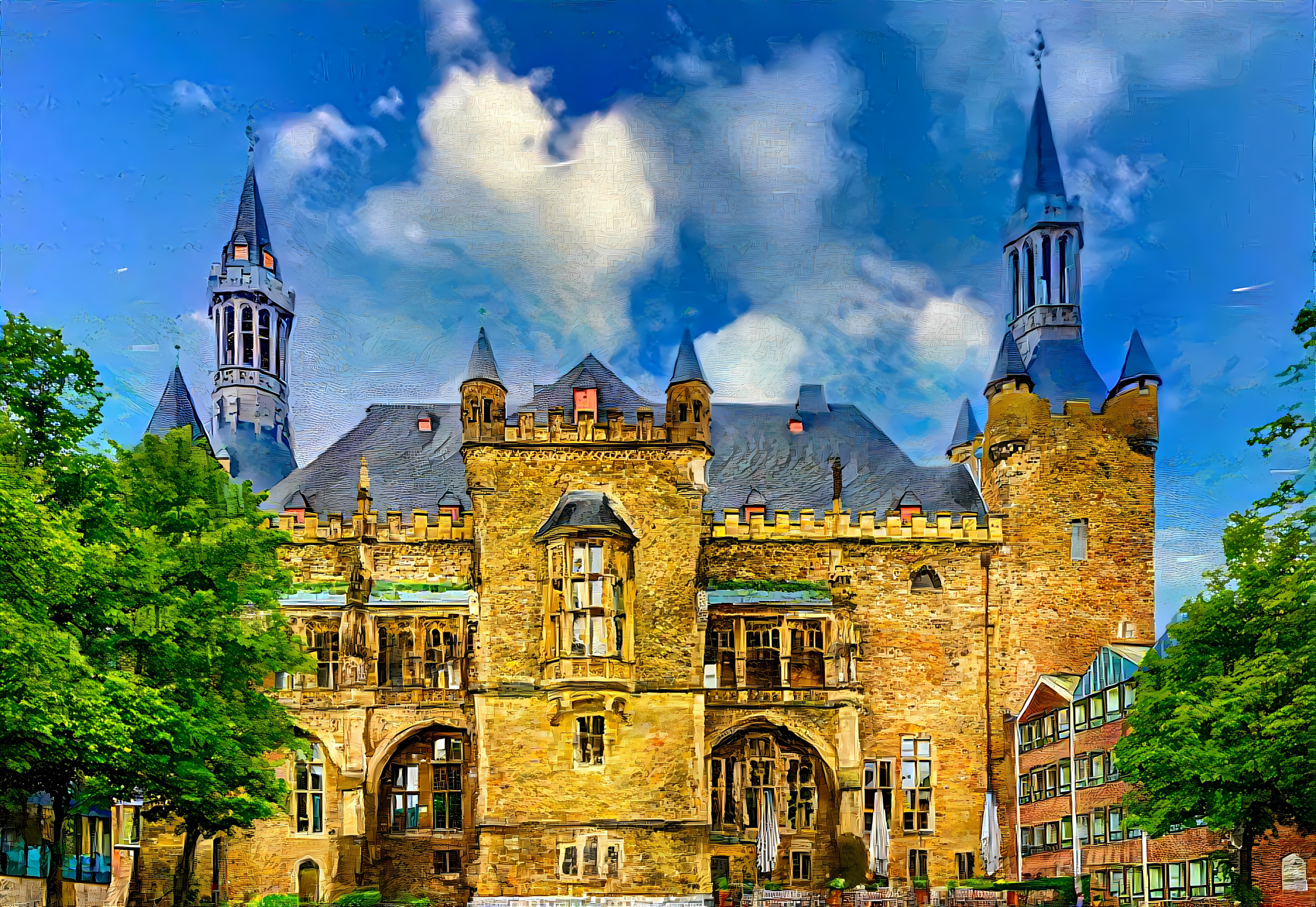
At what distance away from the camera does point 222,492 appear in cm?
2998

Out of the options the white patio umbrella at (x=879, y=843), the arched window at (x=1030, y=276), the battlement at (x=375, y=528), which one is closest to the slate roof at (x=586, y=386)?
the battlement at (x=375, y=528)

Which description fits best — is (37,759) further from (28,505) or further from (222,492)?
(222,492)

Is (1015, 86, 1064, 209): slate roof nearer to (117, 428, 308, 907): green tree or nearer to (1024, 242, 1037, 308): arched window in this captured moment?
(1024, 242, 1037, 308): arched window

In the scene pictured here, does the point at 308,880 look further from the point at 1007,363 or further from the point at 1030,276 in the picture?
the point at 1030,276

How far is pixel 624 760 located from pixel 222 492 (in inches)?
480

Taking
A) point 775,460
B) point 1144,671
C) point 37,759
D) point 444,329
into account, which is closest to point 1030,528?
point 775,460

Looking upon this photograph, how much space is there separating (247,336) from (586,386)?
431 inches

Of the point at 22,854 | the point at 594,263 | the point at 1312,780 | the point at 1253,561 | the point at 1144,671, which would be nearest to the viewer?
the point at 1312,780

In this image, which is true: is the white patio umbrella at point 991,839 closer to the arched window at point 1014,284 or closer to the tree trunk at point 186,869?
the arched window at point 1014,284

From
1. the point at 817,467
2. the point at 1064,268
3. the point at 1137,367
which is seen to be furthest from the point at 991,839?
the point at 1064,268

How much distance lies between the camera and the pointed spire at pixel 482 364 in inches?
1367

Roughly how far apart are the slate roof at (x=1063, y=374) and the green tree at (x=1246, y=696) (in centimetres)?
1457

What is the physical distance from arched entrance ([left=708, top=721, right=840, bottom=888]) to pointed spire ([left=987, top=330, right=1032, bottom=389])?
12380 millimetres

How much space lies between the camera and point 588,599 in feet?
111
